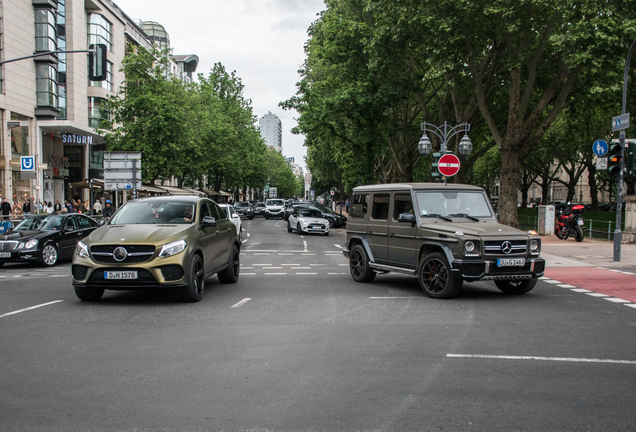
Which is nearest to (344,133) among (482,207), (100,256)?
(482,207)

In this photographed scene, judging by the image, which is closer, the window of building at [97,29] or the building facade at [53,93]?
the building facade at [53,93]

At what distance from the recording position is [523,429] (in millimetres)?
3977

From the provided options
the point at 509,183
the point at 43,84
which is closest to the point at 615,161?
the point at 509,183

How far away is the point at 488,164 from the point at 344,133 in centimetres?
3010

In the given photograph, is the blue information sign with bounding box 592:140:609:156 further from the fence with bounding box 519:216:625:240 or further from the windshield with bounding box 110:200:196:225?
the windshield with bounding box 110:200:196:225

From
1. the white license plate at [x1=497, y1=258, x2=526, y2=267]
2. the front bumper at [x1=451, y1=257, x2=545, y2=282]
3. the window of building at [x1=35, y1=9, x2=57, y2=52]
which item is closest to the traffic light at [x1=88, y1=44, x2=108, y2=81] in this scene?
the front bumper at [x1=451, y1=257, x2=545, y2=282]

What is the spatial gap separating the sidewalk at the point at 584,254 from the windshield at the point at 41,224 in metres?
13.9

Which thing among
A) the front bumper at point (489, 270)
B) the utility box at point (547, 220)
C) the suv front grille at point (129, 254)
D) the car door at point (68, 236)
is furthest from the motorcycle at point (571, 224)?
the suv front grille at point (129, 254)

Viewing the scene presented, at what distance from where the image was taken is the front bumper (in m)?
9.42

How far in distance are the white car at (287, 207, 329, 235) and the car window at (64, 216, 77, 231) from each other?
620 inches

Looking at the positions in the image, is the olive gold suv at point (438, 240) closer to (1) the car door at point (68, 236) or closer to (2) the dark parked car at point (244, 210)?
(1) the car door at point (68, 236)

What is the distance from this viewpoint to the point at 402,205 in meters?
11.0

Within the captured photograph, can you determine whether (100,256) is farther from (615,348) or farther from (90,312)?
(615,348)

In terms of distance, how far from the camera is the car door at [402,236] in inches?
415
